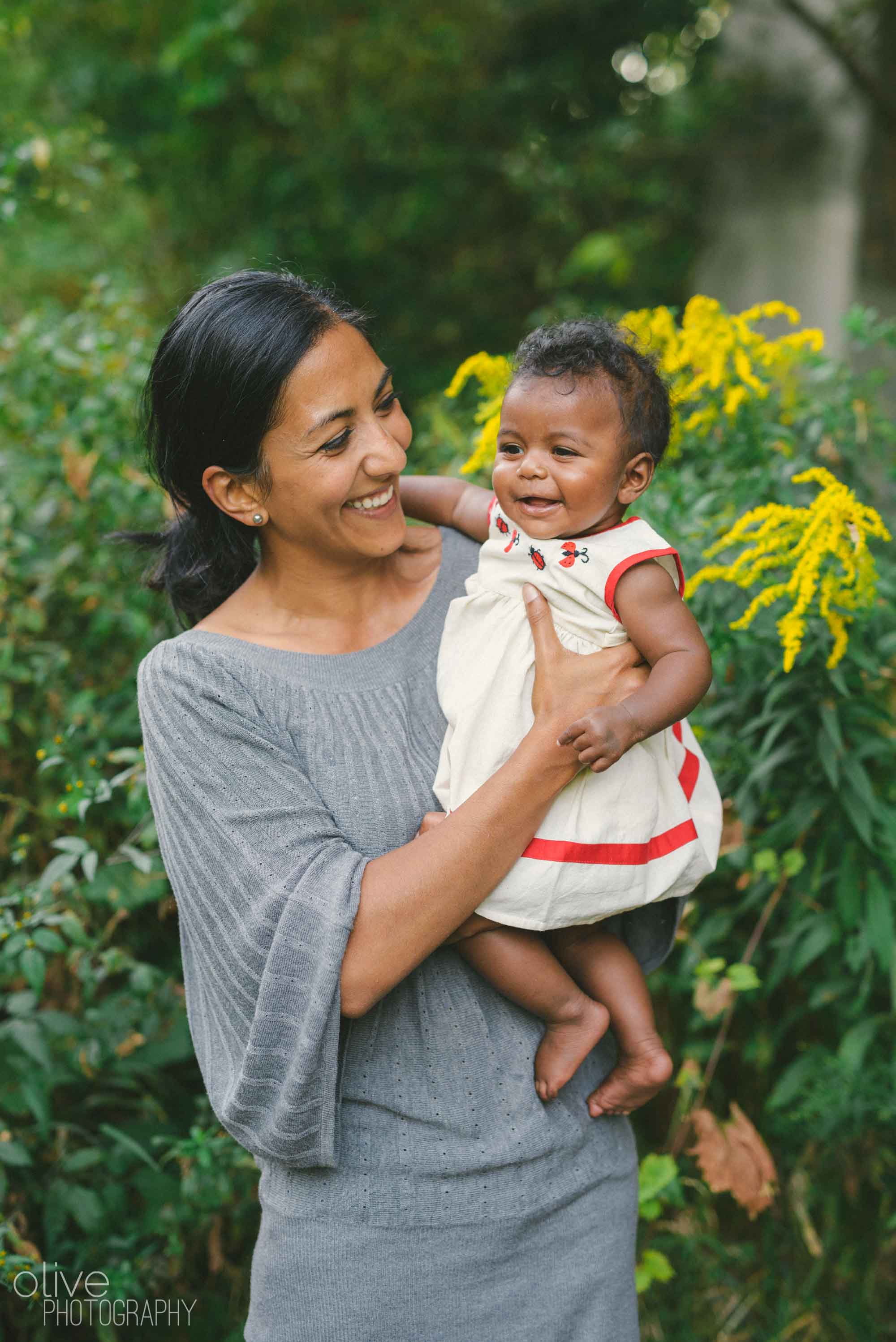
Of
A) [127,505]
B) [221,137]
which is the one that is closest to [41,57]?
[221,137]

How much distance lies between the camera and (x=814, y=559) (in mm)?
1504

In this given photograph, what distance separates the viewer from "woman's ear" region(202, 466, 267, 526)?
1567 millimetres

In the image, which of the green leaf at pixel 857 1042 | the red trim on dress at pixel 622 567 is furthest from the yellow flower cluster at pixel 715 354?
the green leaf at pixel 857 1042

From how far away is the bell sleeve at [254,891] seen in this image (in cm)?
126

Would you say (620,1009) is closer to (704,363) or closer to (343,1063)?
(343,1063)

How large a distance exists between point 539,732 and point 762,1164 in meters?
1.17

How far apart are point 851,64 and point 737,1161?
4.29 m

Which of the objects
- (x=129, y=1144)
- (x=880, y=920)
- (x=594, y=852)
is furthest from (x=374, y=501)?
(x=129, y=1144)

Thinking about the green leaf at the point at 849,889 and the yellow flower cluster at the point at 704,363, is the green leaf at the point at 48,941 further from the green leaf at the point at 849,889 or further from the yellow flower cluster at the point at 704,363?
the green leaf at the point at 849,889

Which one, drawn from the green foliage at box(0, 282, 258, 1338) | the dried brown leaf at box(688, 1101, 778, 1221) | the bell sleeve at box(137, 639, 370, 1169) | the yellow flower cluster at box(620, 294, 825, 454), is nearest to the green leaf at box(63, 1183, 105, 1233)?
→ the green foliage at box(0, 282, 258, 1338)

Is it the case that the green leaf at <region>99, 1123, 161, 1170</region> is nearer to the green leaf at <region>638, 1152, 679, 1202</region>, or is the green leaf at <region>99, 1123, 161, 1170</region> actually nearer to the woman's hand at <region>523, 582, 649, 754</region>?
the green leaf at <region>638, 1152, 679, 1202</region>

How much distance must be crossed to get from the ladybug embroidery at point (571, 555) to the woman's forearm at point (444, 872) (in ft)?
0.77

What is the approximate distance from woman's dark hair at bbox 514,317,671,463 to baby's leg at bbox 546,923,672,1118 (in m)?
0.68

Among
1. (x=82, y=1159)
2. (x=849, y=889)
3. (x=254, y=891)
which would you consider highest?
(x=254, y=891)
